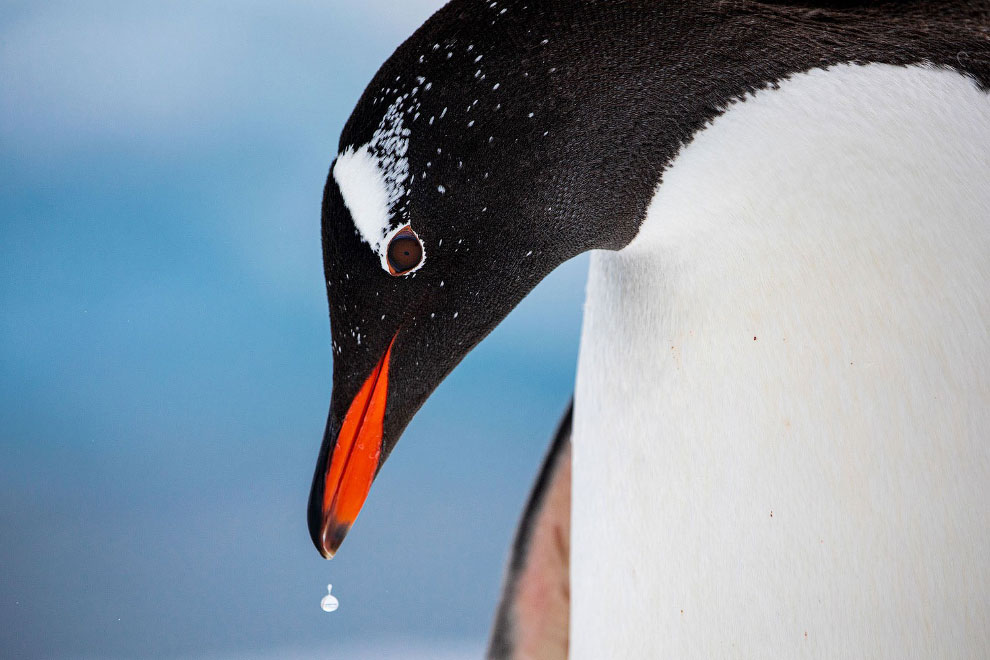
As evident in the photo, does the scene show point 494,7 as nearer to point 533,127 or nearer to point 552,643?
point 533,127

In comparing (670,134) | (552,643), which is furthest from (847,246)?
(552,643)

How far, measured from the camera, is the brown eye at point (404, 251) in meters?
0.57

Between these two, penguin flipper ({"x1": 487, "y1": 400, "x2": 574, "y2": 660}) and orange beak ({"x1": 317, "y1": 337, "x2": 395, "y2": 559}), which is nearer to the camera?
orange beak ({"x1": 317, "y1": 337, "x2": 395, "y2": 559})

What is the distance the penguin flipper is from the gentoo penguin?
0.47m

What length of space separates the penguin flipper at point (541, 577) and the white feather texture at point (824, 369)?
1.52 feet

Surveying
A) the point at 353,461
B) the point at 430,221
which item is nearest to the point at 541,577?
the point at 353,461

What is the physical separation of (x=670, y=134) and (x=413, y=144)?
16 centimetres

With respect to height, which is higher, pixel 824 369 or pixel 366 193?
pixel 366 193

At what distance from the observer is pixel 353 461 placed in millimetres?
621

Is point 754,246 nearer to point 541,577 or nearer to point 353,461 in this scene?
point 353,461

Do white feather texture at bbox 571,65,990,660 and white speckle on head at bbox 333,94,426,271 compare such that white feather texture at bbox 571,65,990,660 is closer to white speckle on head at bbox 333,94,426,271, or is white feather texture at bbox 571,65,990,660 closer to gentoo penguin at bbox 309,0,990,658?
gentoo penguin at bbox 309,0,990,658

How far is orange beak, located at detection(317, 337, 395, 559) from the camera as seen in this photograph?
62 centimetres

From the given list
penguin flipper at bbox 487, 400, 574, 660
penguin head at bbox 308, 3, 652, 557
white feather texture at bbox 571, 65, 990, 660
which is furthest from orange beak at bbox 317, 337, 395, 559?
penguin flipper at bbox 487, 400, 574, 660

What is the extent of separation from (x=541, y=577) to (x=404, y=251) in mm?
612
